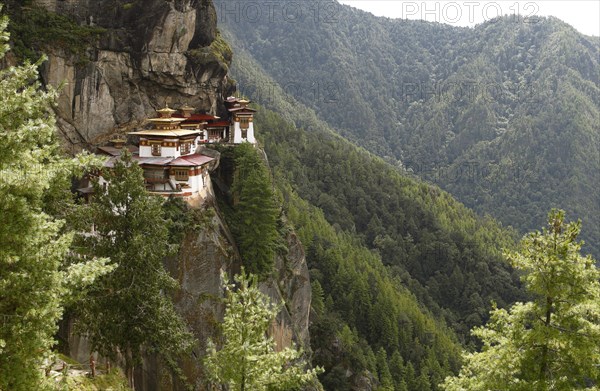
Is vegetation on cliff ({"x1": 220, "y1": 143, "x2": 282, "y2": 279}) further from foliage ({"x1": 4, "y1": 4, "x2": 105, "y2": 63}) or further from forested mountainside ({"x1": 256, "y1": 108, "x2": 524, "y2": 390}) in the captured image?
forested mountainside ({"x1": 256, "y1": 108, "x2": 524, "y2": 390})

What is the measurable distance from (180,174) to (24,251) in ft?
89.0

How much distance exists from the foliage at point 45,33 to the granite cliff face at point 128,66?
1.81ft

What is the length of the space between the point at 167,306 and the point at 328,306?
62286 mm

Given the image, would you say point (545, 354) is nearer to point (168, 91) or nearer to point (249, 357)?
point (249, 357)

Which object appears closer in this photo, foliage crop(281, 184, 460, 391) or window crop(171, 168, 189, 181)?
window crop(171, 168, 189, 181)

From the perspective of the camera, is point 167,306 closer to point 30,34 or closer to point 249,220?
point 249,220

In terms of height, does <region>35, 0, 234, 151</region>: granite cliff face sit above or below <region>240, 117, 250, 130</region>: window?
above

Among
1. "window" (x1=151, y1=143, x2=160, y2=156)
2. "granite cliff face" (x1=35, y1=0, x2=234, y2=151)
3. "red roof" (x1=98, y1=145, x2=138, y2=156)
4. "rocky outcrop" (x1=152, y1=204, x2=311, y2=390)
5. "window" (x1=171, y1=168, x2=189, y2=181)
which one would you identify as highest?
"granite cliff face" (x1=35, y1=0, x2=234, y2=151)

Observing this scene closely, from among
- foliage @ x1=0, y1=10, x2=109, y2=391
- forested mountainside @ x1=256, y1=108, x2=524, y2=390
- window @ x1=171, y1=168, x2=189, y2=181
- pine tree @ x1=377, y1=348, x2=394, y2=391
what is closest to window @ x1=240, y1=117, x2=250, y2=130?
window @ x1=171, y1=168, x2=189, y2=181

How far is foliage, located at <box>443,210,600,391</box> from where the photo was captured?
49.5 ft

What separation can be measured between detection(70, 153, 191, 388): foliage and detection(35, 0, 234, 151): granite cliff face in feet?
83.4

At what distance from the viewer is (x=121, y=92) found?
47.5 metres

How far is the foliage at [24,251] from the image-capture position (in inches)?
471

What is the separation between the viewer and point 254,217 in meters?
42.4
